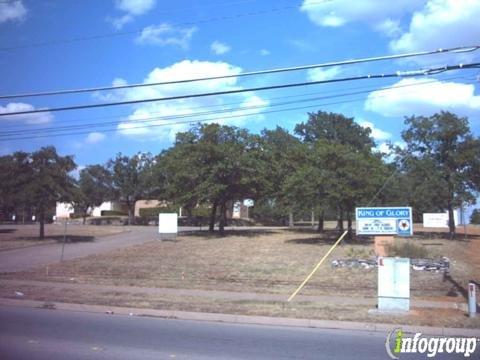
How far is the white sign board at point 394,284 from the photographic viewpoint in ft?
45.7

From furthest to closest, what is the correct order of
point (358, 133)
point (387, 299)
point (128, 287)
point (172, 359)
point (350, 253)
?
point (358, 133), point (350, 253), point (128, 287), point (387, 299), point (172, 359)

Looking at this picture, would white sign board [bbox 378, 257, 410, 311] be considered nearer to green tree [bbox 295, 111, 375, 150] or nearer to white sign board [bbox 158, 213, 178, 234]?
white sign board [bbox 158, 213, 178, 234]

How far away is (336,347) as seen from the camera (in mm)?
10023

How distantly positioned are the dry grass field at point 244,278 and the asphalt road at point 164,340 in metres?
1.83

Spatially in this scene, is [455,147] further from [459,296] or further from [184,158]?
[459,296]

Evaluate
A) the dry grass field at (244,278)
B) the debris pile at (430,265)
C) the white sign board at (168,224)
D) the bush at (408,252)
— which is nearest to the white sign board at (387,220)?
the dry grass field at (244,278)

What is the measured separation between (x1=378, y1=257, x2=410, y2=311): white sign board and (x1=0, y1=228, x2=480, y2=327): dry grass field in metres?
0.45

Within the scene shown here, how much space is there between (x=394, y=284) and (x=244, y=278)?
24.9 feet

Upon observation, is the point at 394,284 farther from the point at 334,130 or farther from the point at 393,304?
the point at 334,130

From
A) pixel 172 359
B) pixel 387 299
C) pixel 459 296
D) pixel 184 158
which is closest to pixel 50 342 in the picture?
pixel 172 359

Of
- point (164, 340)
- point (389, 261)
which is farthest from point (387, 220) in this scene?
point (164, 340)

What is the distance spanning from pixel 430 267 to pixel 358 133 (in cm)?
4720

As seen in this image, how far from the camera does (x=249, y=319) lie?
1309 cm

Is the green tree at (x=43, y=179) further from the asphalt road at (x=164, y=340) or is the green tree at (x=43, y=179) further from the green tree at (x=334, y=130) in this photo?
the green tree at (x=334, y=130)
